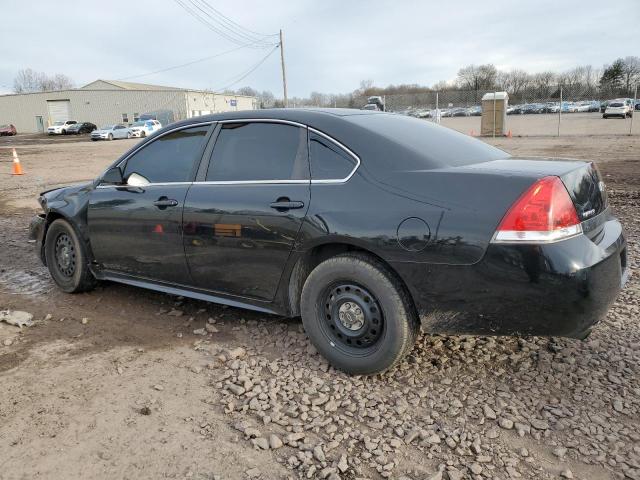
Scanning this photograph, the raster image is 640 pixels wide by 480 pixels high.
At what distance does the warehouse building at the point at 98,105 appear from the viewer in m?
61.5

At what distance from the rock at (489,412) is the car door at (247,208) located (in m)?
1.43

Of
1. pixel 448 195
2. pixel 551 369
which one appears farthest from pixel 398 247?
pixel 551 369

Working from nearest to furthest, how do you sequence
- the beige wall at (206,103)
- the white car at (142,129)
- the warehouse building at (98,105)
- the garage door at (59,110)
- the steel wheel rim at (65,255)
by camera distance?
the steel wheel rim at (65,255), the white car at (142,129), the warehouse building at (98,105), the beige wall at (206,103), the garage door at (59,110)

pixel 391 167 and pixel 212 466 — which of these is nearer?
pixel 212 466

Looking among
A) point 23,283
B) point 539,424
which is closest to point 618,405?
point 539,424

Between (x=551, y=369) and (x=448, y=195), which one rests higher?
(x=448, y=195)

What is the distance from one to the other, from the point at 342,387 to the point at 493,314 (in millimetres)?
972

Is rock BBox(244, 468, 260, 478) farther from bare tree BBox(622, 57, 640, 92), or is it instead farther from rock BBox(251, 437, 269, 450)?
bare tree BBox(622, 57, 640, 92)

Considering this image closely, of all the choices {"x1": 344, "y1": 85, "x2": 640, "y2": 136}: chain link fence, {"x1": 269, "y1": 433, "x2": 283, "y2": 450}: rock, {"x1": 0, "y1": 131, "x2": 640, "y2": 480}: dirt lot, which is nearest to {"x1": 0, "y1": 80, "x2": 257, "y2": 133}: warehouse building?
{"x1": 344, "y1": 85, "x2": 640, "y2": 136}: chain link fence

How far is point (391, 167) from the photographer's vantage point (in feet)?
9.63

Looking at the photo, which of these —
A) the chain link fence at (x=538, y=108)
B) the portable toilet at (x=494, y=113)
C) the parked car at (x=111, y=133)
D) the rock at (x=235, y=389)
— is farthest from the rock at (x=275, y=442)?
the parked car at (x=111, y=133)

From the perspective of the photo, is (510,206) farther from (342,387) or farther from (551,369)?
(342,387)

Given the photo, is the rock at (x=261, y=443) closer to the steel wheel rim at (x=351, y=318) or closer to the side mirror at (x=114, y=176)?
the steel wheel rim at (x=351, y=318)

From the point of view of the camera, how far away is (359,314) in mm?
3043
